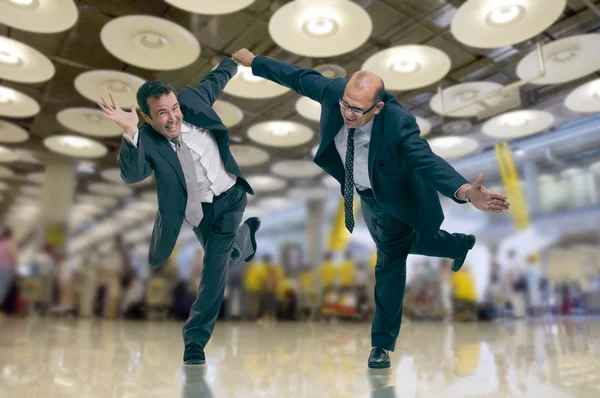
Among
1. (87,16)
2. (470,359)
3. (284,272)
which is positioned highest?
(87,16)

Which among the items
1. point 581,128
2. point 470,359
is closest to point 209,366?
point 470,359

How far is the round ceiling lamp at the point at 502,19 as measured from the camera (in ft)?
12.5

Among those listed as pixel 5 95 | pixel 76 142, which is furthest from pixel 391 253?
pixel 76 142

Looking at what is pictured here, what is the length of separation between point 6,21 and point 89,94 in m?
1.45

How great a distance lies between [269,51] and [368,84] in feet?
12.2

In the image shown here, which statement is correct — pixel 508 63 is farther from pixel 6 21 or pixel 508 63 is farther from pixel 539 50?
pixel 6 21

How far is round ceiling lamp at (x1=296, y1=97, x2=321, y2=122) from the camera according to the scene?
5.64 m

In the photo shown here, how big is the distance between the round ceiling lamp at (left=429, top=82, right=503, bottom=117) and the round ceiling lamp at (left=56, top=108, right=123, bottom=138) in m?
4.79

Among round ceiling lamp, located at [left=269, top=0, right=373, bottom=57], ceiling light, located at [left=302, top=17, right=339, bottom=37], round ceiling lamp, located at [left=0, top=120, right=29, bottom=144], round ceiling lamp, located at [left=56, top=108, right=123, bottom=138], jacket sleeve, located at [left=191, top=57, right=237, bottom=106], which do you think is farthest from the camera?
round ceiling lamp, located at [left=0, top=120, right=29, bottom=144]

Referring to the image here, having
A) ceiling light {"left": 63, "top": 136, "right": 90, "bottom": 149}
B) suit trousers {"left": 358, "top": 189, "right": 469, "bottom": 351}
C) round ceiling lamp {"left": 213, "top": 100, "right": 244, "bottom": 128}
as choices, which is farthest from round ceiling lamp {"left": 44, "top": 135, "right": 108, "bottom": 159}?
suit trousers {"left": 358, "top": 189, "right": 469, "bottom": 351}

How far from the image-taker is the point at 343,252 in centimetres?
908

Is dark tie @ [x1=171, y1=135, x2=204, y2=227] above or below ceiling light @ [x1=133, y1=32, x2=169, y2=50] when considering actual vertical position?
below

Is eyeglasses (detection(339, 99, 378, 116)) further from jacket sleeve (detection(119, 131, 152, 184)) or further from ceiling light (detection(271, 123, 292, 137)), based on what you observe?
ceiling light (detection(271, 123, 292, 137))

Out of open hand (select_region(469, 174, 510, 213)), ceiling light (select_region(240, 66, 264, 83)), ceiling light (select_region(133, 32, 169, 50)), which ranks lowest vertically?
open hand (select_region(469, 174, 510, 213))
